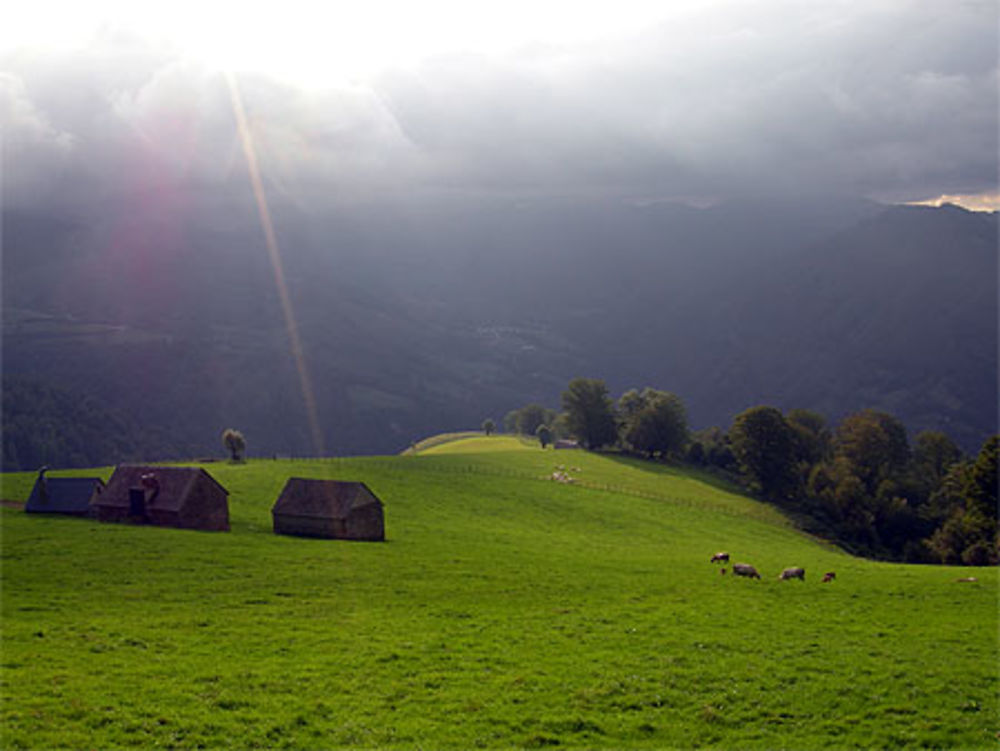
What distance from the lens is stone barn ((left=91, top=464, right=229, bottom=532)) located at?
210ft

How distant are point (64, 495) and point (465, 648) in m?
54.9

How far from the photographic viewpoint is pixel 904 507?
114 metres

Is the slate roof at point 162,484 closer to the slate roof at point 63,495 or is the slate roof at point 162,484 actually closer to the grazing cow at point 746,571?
the slate roof at point 63,495

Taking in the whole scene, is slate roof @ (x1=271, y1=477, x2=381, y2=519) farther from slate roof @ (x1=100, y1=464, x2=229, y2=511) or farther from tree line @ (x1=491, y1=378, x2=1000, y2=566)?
tree line @ (x1=491, y1=378, x2=1000, y2=566)

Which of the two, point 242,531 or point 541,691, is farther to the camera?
point 242,531

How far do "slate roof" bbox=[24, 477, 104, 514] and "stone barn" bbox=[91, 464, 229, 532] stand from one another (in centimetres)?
226

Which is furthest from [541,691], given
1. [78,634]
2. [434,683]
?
[78,634]

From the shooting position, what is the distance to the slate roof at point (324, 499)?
209ft

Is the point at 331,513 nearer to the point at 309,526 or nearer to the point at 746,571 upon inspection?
the point at 309,526

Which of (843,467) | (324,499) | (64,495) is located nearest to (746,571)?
(324,499)

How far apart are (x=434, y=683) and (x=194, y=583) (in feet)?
68.6

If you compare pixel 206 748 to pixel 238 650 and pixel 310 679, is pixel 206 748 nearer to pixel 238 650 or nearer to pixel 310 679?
pixel 310 679

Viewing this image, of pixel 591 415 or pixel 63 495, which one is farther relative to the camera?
pixel 591 415

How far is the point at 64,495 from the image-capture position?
228ft
